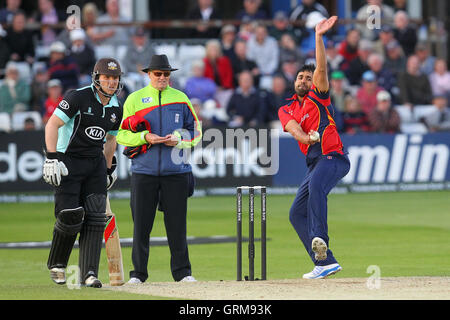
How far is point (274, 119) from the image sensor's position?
2244cm

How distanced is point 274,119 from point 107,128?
40.8ft

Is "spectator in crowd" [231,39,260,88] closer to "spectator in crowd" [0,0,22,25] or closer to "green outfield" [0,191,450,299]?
"green outfield" [0,191,450,299]

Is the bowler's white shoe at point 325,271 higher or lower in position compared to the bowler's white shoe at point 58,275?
lower

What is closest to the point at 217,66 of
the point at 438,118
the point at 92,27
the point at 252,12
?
the point at 252,12

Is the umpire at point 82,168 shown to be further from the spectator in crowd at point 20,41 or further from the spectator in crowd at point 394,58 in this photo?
the spectator in crowd at point 394,58

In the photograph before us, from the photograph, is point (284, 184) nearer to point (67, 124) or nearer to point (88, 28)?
point (88, 28)

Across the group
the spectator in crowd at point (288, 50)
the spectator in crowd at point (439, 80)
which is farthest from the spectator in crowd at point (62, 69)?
the spectator in crowd at point (439, 80)

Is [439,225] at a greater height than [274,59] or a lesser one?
lesser

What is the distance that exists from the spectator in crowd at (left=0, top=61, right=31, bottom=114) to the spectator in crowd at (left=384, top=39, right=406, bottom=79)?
30.3 ft

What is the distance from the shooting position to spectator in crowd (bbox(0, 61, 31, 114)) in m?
21.4

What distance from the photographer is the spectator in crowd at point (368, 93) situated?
932 inches

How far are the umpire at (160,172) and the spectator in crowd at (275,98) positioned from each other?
446 inches

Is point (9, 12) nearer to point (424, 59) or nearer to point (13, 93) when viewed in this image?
point (13, 93)
